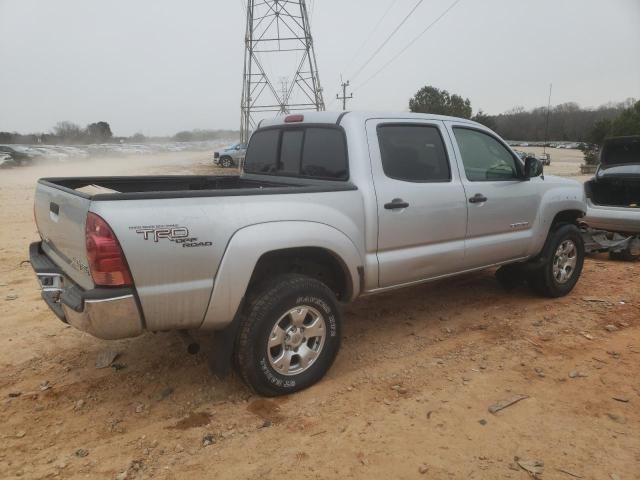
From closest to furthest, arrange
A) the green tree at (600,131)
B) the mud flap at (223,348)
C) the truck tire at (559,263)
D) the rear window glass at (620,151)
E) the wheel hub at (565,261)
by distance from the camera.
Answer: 1. the mud flap at (223,348)
2. the truck tire at (559,263)
3. the wheel hub at (565,261)
4. the rear window glass at (620,151)
5. the green tree at (600,131)

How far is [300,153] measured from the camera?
4031 mm

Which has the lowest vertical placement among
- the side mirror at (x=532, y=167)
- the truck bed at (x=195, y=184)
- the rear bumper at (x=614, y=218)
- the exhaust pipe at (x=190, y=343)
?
the exhaust pipe at (x=190, y=343)

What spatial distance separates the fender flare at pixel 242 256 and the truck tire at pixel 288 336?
172mm

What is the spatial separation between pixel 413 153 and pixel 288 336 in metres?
1.76

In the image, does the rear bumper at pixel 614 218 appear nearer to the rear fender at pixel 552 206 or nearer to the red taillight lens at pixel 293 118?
the rear fender at pixel 552 206

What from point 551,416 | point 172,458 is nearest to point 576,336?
point 551,416

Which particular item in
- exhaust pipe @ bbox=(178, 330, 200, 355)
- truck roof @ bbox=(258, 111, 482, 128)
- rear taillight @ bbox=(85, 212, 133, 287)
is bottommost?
exhaust pipe @ bbox=(178, 330, 200, 355)

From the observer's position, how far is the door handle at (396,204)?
3534mm

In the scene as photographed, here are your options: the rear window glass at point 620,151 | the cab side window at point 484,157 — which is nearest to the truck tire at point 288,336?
the cab side window at point 484,157

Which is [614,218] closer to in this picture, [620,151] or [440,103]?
[620,151]

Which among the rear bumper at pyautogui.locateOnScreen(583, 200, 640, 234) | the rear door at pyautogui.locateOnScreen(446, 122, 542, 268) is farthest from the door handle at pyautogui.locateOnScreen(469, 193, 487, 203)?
the rear bumper at pyautogui.locateOnScreen(583, 200, 640, 234)

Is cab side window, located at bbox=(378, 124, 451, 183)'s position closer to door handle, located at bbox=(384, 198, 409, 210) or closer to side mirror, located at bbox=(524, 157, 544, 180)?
door handle, located at bbox=(384, 198, 409, 210)

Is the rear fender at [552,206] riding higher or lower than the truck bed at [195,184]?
lower

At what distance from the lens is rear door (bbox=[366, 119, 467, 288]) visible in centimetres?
359
